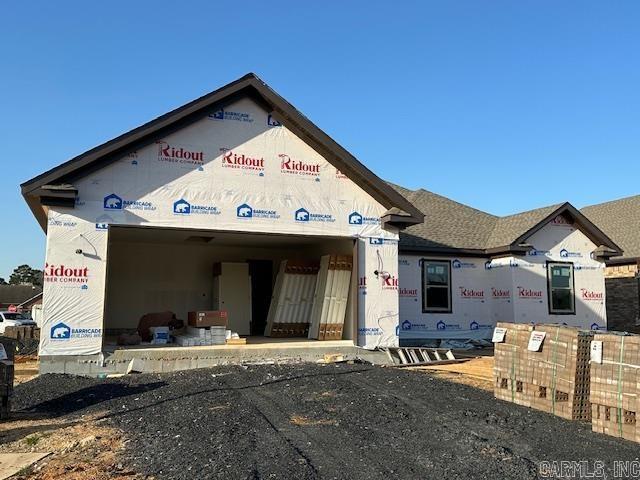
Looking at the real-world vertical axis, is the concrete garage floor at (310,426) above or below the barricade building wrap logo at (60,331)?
below

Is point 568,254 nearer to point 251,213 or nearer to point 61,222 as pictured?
point 251,213

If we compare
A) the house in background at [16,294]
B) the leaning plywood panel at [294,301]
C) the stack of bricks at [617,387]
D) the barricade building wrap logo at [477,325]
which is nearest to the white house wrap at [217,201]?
the leaning plywood panel at [294,301]

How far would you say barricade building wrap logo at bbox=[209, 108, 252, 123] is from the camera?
44.4ft

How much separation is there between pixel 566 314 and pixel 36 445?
17487 millimetres

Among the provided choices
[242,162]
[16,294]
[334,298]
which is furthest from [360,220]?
[16,294]

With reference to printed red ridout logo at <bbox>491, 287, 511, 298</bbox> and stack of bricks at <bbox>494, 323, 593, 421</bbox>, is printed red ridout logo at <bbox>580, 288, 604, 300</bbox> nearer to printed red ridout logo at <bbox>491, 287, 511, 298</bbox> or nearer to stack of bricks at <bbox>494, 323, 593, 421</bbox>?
printed red ridout logo at <bbox>491, 287, 511, 298</bbox>

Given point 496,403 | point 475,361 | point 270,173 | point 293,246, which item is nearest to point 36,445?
point 496,403

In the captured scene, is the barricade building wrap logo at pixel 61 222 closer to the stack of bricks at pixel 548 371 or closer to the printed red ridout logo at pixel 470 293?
the stack of bricks at pixel 548 371

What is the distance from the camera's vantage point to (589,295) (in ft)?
64.1

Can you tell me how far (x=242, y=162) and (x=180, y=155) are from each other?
5.02ft

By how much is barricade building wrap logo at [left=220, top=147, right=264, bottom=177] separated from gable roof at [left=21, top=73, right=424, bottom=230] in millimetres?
1141

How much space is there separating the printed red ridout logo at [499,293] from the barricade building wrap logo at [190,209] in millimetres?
10870

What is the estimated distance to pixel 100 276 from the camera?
12078 millimetres

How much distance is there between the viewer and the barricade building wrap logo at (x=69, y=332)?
1166 cm
